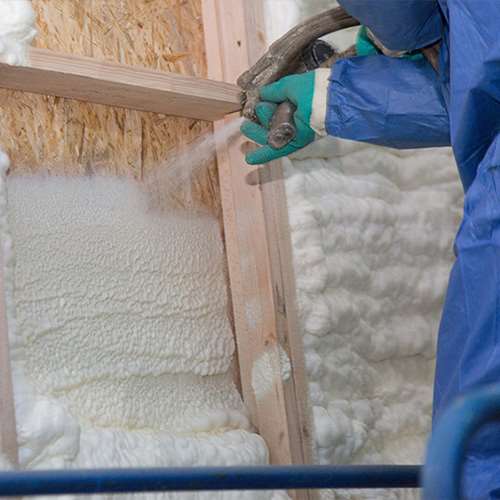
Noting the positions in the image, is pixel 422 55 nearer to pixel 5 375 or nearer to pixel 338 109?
pixel 338 109

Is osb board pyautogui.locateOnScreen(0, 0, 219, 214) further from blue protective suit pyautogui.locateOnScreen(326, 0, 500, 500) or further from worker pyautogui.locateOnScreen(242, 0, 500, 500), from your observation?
blue protective suit pyautogui.locateOnScreen(326, 0, 500, 500)

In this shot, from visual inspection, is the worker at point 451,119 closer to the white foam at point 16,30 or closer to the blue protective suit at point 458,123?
the blue protective suit at point 458,123

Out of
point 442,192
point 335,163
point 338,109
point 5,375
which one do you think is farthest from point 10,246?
point 442,192

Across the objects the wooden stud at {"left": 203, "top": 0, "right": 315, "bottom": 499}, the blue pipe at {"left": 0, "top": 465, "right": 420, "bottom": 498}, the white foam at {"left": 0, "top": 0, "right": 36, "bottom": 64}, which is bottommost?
the blue pipe at {"left": 0, "top": 465, "right": 420, "bottom": 498}

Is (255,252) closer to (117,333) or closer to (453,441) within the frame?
(117,333)

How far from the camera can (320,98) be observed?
1.73 meters

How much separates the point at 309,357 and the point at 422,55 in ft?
2.26

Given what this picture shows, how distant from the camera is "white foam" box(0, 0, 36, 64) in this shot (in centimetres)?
160

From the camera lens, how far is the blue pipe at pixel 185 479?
71 cm

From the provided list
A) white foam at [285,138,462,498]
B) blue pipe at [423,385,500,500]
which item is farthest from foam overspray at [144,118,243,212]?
blue pipe at [423,385,500,500]

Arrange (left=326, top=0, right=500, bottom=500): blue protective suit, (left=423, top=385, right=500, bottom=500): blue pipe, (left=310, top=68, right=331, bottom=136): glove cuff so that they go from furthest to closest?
(left=310, top=68, right=331, bottom=136): glove cuff
(left=326, top=0, right=500, bottom=500): blue protective suit
(left=423, top=385, right=500, bottom=500): blue pipe

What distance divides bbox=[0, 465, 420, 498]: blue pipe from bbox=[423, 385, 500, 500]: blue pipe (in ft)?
0.50

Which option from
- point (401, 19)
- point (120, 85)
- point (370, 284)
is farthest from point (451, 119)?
point (370, 284)

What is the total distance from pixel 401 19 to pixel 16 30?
2.09ft
